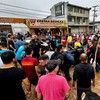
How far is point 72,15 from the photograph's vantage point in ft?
164

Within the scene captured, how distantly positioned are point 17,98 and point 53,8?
51.9 metres

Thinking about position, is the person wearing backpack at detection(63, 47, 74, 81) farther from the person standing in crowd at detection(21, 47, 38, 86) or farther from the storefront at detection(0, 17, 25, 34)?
the storefront at detection(0, 17, 25, 34)

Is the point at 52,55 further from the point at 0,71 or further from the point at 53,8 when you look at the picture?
the point at 53,8

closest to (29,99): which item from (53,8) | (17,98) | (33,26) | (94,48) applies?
(17,98)

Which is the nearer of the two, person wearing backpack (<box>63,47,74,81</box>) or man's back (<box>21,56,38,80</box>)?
man's back (<box>21,56,38,80</box>)

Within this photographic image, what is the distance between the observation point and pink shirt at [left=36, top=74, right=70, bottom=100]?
9.77 feet

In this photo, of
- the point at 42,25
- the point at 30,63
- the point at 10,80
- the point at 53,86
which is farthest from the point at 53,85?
the point at 42,25

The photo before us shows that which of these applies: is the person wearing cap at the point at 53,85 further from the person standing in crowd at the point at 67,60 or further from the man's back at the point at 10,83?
the person standing in crowd at the point at 67,60

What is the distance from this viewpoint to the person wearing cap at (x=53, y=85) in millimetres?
2982

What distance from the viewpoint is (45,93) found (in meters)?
3.08

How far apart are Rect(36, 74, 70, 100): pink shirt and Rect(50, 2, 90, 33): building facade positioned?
1749 inches

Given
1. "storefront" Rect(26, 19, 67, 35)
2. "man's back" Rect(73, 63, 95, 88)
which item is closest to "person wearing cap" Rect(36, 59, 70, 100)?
"man's back" Rect(73, 63, 95, 88)

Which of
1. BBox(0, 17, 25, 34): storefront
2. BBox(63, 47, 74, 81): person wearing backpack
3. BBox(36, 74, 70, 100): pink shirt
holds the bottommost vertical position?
BBox(63, 47, 74, 81): person wearing backpack

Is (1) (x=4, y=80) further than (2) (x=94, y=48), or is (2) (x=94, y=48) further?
(2) (x=94, y=48)
